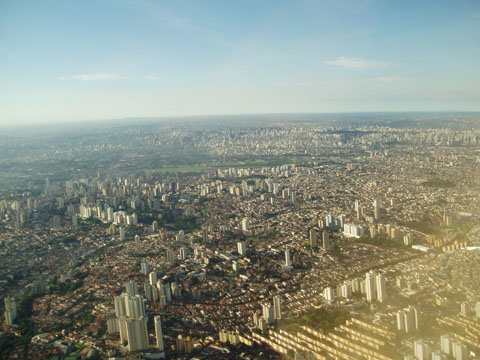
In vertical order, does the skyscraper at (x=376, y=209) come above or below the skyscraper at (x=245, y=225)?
above

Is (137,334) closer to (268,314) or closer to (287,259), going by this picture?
(268,314)

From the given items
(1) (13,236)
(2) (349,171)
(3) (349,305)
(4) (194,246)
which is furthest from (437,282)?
(2) (349,171)

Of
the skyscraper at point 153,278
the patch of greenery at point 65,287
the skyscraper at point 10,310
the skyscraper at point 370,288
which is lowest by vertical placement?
the patch of greenery at point 65,287

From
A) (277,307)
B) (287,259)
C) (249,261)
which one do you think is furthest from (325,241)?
(277,307)

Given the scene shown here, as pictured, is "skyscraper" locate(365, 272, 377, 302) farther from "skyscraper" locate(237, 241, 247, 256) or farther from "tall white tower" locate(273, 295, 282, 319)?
"skyscraper" locate(237, 241, 247, 256)

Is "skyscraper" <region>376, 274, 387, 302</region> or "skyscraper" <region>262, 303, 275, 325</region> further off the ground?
"skyscraper" <region>376, 274, 387, 302</region>

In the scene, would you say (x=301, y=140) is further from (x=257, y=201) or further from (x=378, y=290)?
(x=378, y=290)

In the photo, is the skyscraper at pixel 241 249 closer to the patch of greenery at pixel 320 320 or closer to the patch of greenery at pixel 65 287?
the patch of greenery at pixel 320 320

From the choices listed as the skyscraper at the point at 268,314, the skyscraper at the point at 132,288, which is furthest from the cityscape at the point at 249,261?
the skyscraper at the point at 132,288

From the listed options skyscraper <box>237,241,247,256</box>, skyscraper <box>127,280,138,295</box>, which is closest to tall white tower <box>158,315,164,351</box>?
skyscraper <box>127,280,138,295</box>

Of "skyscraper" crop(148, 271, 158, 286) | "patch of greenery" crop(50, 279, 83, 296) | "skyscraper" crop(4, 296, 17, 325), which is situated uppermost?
"skyscraper" crop(148, 271, 158, 286)
